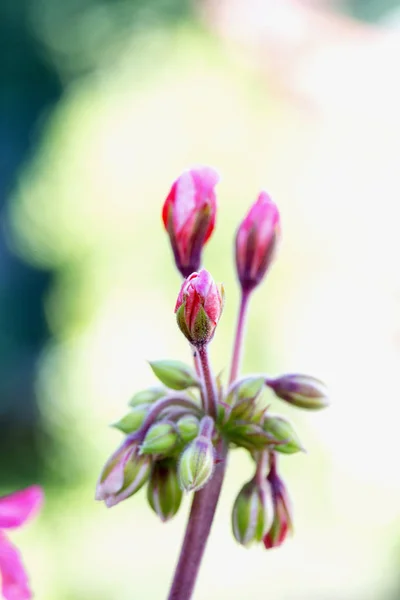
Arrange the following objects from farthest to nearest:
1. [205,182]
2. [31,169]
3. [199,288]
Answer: [31,169], [205,182], [199,288]

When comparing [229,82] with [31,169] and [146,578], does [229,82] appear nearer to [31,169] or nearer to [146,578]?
[31,169]

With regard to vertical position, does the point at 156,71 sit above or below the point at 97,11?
below

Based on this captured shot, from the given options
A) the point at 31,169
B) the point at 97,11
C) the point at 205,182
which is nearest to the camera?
the point at 205,182

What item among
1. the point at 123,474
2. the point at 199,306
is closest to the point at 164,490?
the point at 123,474

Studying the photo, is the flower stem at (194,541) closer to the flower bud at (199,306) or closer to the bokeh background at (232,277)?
the flower bud at (199,306)

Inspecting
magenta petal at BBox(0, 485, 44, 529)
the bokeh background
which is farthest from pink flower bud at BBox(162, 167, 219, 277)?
the bokeh background

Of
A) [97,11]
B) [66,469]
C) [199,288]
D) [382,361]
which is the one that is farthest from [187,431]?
[97,11]

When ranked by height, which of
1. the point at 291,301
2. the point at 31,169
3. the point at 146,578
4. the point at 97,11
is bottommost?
the point at 146,578

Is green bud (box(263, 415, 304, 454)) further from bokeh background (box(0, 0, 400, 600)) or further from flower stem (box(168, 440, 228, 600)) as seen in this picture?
bokeh background (box(0, 0, 400, 600))
